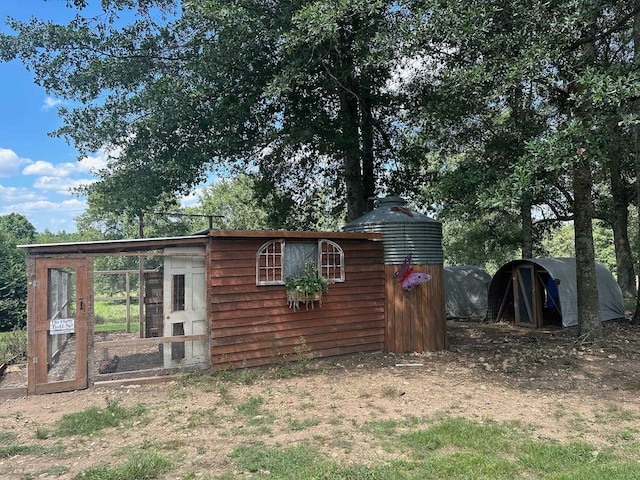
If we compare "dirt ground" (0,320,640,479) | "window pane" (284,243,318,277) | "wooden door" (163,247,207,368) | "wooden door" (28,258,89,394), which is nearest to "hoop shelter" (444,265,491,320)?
"dirt ground" (0,320,640,479)

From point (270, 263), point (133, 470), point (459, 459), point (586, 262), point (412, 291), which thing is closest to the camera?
point (133, 470)

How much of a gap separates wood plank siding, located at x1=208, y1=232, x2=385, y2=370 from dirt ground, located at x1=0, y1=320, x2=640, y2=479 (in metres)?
0.32

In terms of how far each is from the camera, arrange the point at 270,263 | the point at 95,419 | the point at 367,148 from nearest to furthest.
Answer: the point at 95,419, the point at 270,263, the point at 367,148

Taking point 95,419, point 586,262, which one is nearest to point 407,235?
point 586,262

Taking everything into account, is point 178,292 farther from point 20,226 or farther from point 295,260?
point 20,226

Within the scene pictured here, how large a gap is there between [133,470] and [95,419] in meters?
1.69

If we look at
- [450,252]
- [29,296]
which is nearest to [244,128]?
[29,296]

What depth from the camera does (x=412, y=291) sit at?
8.10 meters

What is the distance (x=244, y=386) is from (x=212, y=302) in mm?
1322

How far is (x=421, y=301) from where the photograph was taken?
8.16 m

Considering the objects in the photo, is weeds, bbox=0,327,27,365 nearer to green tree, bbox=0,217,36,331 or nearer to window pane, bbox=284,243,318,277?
green tree, bbox=0,217,36,331

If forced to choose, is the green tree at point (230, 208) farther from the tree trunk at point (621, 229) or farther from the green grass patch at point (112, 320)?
the tree trunk at point (621, 229)

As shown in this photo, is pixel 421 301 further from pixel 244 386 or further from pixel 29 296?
pixel 29 296

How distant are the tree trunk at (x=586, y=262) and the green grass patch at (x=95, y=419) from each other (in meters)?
7.75
